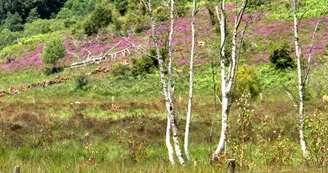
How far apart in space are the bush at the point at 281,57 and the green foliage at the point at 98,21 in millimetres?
27883

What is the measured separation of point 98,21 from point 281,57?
99.8 ft

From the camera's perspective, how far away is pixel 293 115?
1858cm

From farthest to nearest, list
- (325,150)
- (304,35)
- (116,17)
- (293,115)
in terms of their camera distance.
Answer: (116,17) < (304,35) < (293,115) < (325,150)

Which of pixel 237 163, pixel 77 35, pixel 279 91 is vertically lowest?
pixel 279 91

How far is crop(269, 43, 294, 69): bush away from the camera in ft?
107

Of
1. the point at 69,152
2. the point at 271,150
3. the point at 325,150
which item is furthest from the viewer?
the point at 69,152

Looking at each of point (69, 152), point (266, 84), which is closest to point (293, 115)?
point (69, 152)

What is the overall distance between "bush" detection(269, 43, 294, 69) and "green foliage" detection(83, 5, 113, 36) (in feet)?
91.5

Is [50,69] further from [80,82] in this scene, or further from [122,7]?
[122,7]

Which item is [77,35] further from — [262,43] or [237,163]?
[237,163]

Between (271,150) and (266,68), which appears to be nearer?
(271,150)

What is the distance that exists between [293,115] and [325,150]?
12349 mm

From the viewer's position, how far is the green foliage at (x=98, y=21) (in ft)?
182

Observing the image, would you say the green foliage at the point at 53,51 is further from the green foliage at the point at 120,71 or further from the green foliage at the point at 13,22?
the green foliage at the point at 13,22
